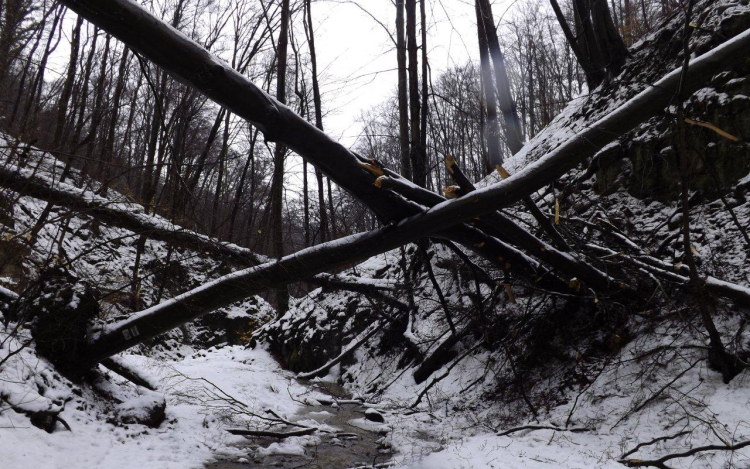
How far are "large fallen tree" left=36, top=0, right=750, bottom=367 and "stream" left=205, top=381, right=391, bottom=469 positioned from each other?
170 centimetres

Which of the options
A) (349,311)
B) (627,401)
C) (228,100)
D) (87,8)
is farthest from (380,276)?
(87,8)

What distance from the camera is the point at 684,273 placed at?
4594 mm

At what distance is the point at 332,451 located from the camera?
199 inches

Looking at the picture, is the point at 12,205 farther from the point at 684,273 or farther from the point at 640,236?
the point at 640,236

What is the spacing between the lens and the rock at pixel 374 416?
20.7 feet

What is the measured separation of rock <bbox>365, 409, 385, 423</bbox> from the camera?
20.7 ft

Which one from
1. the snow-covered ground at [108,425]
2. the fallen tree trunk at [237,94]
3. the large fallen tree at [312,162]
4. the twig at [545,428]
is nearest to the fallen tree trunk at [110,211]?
the large fallen tree at [312,162]

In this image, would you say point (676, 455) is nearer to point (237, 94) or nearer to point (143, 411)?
point (237, 94)

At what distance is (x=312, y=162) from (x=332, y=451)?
3358mm

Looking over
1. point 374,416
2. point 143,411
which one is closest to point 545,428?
point 374,416

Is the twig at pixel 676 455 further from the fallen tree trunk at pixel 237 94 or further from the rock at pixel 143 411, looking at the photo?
the rock at pixel 143 411

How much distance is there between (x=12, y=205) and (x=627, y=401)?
5784 mm

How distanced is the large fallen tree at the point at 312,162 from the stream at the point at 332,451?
1.70m

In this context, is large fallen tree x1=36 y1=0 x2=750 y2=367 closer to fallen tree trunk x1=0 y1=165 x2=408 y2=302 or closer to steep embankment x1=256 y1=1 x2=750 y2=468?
steep embankment x1=256 y1=1 x2=750 y2=468
